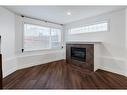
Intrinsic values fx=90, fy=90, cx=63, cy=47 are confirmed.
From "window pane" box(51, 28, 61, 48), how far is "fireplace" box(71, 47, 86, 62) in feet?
4.34

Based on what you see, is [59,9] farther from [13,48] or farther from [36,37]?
[13,48]

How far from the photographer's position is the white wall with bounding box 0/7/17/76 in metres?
2.93

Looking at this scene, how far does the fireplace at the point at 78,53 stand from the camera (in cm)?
398

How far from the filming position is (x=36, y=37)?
177 inches

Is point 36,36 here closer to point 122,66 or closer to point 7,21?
point 7,21

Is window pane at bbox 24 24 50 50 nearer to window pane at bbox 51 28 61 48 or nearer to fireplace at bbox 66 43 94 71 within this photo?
window pane at bbox 51 28 61 48

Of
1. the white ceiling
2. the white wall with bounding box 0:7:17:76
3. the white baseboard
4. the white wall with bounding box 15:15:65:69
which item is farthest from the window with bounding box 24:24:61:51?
the white baseboard

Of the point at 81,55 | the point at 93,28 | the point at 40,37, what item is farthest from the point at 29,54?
the point at 93,28

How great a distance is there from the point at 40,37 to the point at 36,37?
9.3 inches

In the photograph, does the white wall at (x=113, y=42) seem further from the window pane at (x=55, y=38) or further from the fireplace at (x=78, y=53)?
the window pane at (x=55, y=38)

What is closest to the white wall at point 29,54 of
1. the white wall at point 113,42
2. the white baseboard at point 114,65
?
the white wall at point 113,42
